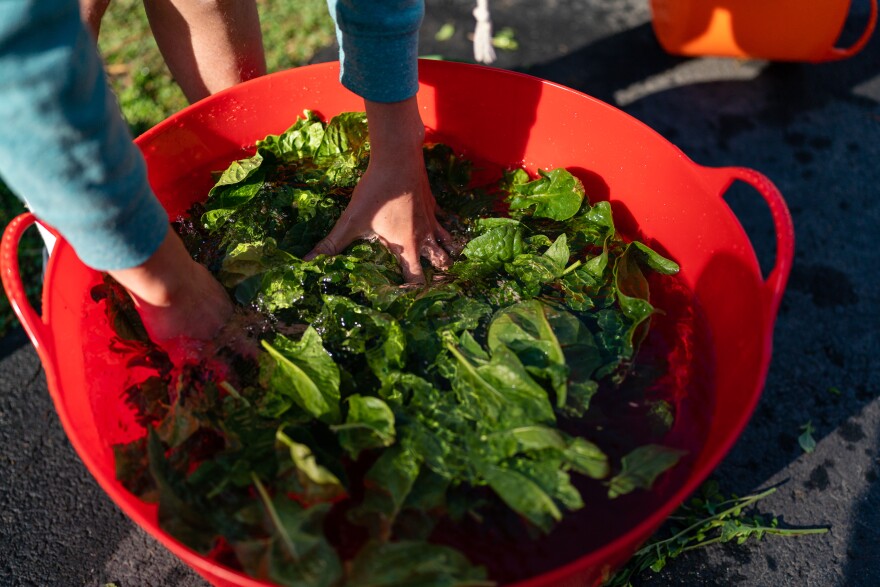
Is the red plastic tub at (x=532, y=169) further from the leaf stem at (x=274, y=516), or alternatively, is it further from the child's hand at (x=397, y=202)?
the child's hand at (x=397, y=202)

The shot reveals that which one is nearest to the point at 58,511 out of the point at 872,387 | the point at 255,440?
the point at 255,440

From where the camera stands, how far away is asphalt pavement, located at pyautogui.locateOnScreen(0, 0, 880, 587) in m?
1.58

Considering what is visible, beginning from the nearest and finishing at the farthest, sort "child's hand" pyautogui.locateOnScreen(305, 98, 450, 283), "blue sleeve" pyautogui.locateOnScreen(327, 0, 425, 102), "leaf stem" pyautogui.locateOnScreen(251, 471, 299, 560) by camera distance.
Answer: "leaf stem" pyautogui.locateOnScreen(251, 471, 299, 560) → "blue sleeve" pyautogui.locateOnScreen(327, 0, 425, 102) → "child's hand" pyautogui.locateOnScreen(305, 98, 450, 283)

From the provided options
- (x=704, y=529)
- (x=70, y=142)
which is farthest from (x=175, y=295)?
(x=704, y=529)

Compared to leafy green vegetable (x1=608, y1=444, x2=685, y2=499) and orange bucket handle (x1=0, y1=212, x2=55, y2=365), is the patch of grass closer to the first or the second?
orange bucket handle (x1=0, y1=212, x2=55, y2=365)

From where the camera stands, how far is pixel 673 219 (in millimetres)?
1593

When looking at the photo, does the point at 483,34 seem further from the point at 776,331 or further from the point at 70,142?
the point at 70,142

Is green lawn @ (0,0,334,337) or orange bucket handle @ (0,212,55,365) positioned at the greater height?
orange bucket handle @ (0,212,55,365)

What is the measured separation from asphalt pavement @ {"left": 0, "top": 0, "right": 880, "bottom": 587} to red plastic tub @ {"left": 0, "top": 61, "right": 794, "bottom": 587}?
0.45 meters

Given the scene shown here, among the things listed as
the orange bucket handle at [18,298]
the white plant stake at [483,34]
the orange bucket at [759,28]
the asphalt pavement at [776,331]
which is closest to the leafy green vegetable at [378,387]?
the orange bucket handle at [18,298]

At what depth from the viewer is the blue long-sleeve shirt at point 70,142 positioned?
2.70ft

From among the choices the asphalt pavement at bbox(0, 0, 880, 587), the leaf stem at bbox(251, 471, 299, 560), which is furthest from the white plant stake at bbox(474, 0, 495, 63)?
the leaf stem at bbox(251, 471, 299, 560)

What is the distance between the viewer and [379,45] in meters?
1.35

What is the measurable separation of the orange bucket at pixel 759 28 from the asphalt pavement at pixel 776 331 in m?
0.14
